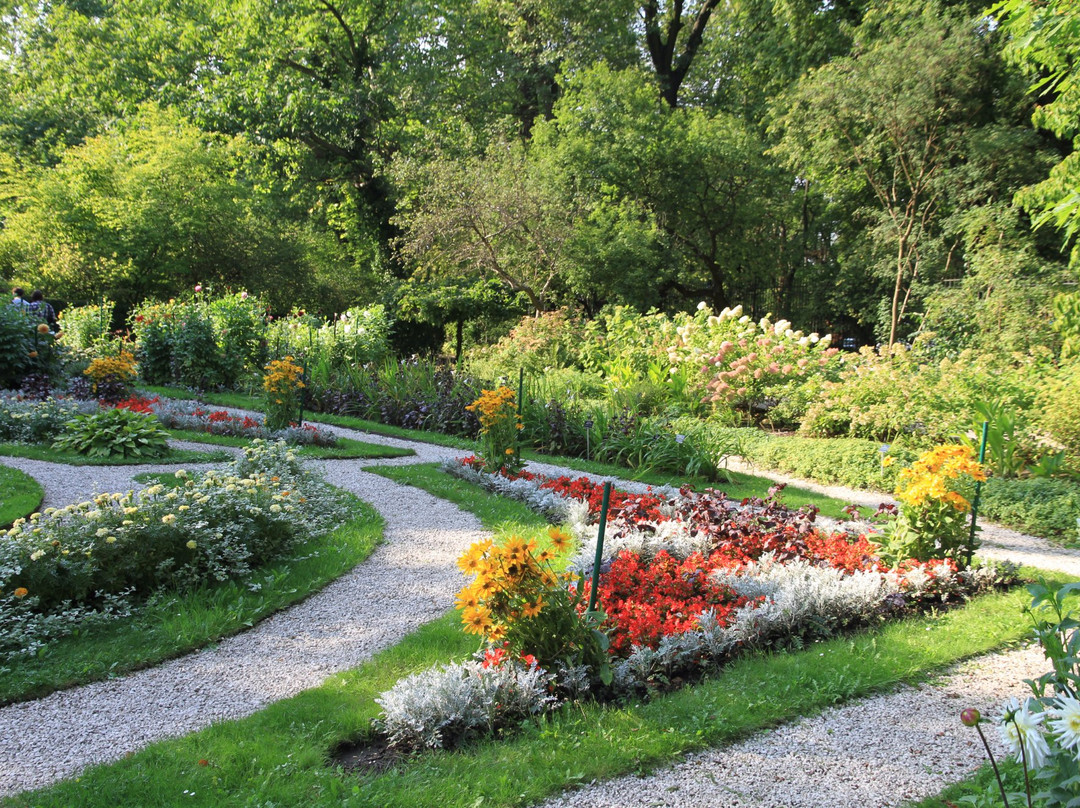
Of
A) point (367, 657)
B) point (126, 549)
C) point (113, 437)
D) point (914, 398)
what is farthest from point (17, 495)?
point (914, 398)

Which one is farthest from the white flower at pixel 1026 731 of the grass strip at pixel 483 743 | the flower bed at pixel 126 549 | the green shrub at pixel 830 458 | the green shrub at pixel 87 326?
the green shrub at pixel 87 326

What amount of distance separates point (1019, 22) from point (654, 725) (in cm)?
860

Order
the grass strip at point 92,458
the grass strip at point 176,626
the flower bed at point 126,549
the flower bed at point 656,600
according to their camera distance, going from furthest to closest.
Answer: the grass strip at point 92,458, the flower bed at point 126,549, the grass strip at point 176,626, the flower bed at point 656,600

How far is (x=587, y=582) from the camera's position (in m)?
3.92

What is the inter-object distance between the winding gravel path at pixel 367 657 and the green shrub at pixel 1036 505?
262cm

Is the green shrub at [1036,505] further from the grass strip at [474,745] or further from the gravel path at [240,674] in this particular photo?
the gravel path at [240,674]

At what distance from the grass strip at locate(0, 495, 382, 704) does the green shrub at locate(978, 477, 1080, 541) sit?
4.92 metres

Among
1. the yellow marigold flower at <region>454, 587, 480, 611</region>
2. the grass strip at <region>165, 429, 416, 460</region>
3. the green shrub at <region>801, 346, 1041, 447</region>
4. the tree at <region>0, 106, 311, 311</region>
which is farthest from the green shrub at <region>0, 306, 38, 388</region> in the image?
the green shrub at <region>801, 346, 1041, 447</region>

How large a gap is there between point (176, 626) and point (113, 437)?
13.7ft

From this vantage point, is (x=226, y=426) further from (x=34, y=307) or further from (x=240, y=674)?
(x=240, y=674)

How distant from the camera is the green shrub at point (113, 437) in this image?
Answer: 684 cm

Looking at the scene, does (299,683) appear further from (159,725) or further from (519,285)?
(519,285)

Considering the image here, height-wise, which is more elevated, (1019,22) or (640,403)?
(1019,22)

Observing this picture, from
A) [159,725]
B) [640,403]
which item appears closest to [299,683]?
[159,725]
